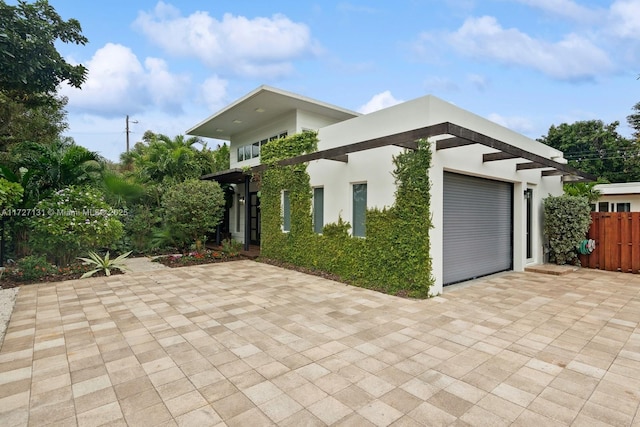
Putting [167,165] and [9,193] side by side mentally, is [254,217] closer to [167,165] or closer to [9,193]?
[167,165]

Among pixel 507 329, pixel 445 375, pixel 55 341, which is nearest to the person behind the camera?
pixel 445 375

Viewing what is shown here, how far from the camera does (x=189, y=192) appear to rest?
10.0 metres

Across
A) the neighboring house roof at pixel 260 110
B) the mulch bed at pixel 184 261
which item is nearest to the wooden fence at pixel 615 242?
the neighboring house roof at pixel 260 110

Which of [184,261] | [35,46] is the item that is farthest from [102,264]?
[35,46]

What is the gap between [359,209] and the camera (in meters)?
7.18

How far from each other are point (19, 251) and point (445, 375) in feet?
35.5

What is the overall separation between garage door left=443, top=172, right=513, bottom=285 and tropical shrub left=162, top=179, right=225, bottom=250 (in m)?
7.19

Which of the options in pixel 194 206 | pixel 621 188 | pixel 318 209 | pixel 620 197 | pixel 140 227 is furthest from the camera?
pixel 620 197

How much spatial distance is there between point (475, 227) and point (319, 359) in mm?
5696

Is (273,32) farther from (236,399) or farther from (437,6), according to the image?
(236,399)

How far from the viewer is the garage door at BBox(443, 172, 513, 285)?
267 inches

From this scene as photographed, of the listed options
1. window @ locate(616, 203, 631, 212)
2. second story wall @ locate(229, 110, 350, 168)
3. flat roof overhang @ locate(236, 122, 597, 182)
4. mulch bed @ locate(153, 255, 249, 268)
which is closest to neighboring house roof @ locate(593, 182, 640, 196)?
window @ locate(616, 203, 631, 212)

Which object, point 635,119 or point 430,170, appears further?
point 635,119

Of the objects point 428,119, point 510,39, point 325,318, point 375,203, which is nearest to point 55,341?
point 325,318
